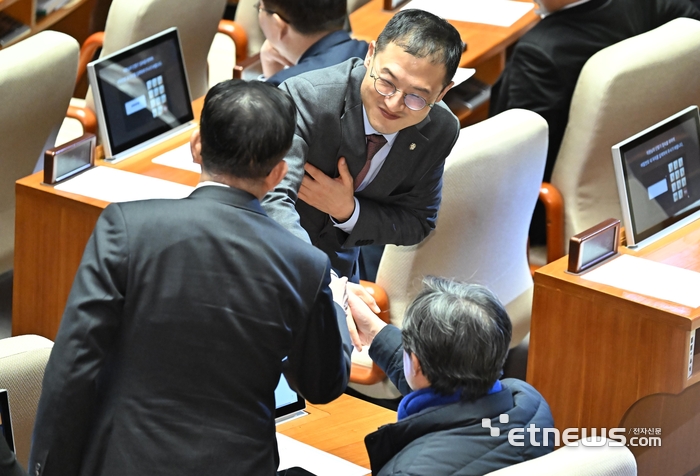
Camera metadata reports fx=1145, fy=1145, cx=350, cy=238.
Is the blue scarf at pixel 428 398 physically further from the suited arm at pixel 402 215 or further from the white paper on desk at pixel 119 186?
the white paper on desk at pixel 119 186

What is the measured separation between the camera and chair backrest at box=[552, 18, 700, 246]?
124 inches

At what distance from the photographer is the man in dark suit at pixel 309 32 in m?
3.10

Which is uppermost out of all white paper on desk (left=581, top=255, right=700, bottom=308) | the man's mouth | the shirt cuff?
the man's mouth

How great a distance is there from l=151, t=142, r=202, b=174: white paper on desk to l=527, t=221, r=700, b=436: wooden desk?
1.00 meters

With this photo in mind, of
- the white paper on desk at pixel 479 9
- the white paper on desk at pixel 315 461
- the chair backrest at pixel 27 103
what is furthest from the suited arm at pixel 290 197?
the white paper on desk at pixel 479 9

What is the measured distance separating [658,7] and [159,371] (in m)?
2.61

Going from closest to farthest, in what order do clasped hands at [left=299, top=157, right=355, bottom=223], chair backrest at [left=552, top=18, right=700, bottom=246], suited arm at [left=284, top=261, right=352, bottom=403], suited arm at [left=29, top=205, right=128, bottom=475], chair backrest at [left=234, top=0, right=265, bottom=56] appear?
suited arm at [left=29, top=205, right=128, bottom=475] → suited arm at [left=284, top=261, right=352, bottom=403] → clasped hands at [left=299, top=157, right=355, bottom=223] → chair backrest at [left=552, top=18, right=700, bottom=246] → chair backrest at [left=234, top=0, right=265, bottom=56]

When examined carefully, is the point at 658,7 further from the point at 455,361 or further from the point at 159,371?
the point at 159,371

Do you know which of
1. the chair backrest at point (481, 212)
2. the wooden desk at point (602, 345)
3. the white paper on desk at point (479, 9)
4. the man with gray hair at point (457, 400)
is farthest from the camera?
the white paper on desk at point (479, 9)

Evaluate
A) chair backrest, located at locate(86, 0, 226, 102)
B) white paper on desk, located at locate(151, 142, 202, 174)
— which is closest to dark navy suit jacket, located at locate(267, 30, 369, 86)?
white paper on desk, located at locate(151, 142, 202, 174)

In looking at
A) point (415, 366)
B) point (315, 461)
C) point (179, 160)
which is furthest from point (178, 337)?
point (179, 160)

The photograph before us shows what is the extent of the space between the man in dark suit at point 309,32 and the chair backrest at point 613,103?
64 centimetres

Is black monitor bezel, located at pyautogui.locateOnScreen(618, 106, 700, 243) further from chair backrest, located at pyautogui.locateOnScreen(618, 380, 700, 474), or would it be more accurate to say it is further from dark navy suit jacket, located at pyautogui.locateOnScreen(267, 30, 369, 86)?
dark navy suit jacket, located at pyautogui.locateOnScreen(267, 30, 369, 86)

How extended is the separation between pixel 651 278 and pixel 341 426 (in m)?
0.80
